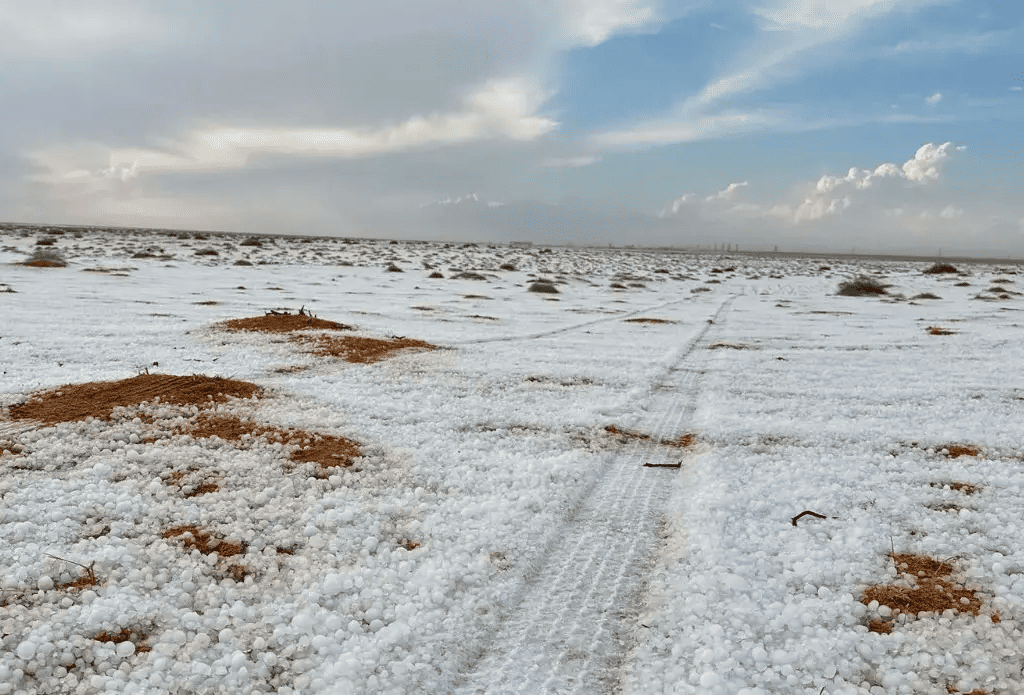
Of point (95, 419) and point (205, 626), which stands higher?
point (95, 419)

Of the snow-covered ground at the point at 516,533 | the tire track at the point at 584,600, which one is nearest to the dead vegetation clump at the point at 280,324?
the snow-covered ground at the point at 516,533

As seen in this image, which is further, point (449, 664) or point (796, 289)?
point (796, 289)

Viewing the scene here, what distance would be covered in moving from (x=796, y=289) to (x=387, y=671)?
2450 centimetres

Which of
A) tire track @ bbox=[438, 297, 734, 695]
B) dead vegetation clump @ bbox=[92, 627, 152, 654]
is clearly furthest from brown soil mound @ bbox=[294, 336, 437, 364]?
dead vegetation clump @ bbox=[92, 627, 152, 654]

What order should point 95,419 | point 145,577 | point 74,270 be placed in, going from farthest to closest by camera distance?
point 74,270 < point 95,419 < point 145,577

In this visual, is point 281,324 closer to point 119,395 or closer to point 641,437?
point 119,395

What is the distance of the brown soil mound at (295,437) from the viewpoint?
375 cm

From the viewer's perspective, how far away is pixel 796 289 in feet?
77.8

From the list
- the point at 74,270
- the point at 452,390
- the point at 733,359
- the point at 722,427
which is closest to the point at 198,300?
the point at 74,270

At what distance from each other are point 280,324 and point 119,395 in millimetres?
3783

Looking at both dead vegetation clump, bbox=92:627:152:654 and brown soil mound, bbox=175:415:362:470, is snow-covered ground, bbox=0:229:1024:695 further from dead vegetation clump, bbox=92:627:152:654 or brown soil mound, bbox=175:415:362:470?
brown soil mound, bbox=175:415:362:470

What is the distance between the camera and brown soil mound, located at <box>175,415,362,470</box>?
3.75 meters

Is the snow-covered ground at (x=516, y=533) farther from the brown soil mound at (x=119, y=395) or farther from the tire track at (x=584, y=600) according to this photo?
the brown soil mound at (x=119, y=395)

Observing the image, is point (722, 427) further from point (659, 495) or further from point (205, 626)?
point (205, 626)
